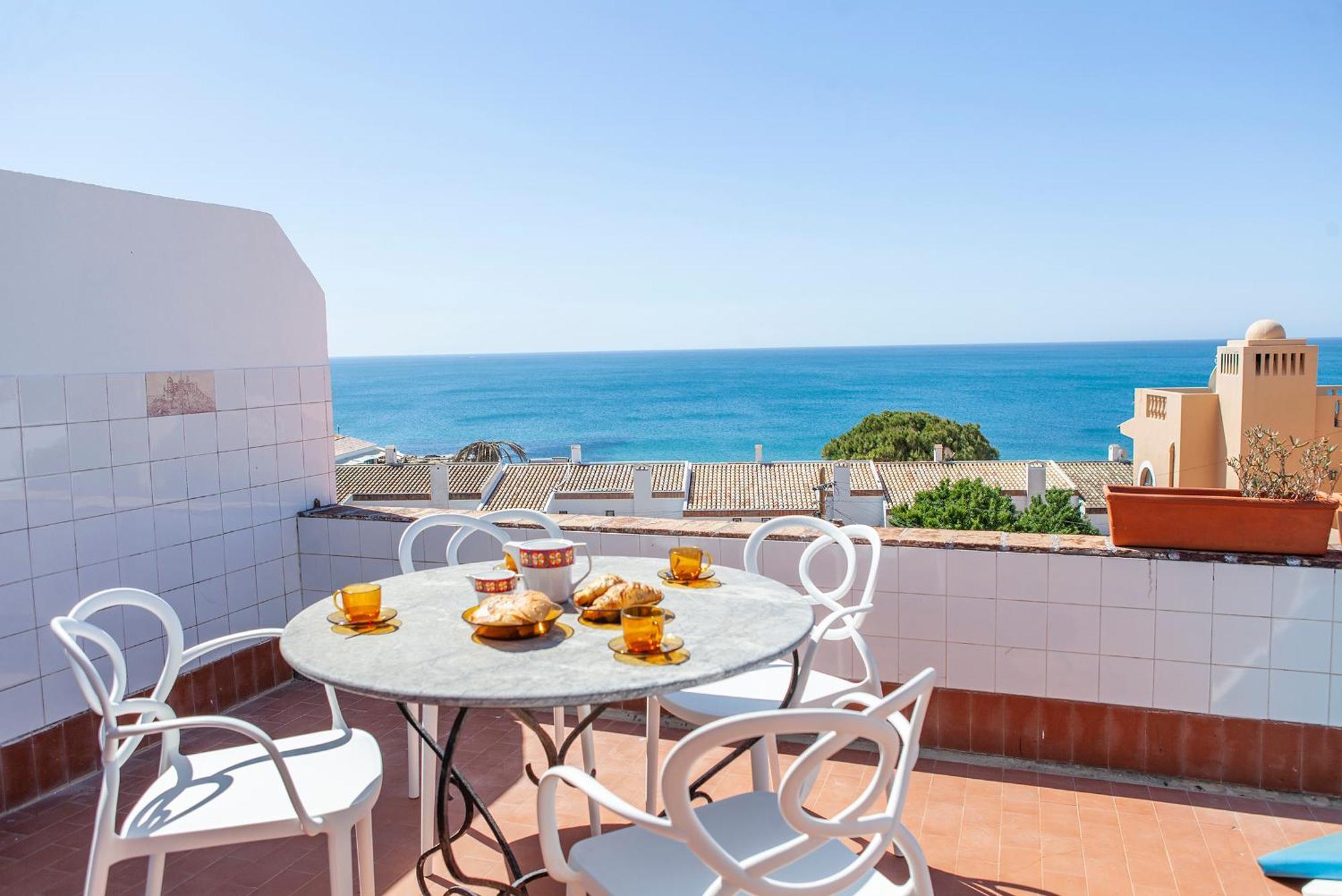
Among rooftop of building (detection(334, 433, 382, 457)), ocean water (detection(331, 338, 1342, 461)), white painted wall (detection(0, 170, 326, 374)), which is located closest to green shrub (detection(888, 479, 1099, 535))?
white painted wall (detection(0, 170, 326, 374))

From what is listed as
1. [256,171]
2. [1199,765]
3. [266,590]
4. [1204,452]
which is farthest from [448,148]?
[1199,765]

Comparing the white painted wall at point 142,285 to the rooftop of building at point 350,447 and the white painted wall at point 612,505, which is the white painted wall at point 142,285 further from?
the rooftop of building at point 350,447

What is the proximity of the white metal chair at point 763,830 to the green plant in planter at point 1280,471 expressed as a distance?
63.8 inches

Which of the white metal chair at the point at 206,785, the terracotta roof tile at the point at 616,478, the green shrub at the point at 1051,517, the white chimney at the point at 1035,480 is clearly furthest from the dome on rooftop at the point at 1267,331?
the white metal chair at the point at 206,785

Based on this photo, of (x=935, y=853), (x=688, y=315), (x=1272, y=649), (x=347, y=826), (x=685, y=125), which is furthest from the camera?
(x=688, y=315)

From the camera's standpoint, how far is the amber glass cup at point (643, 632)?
1.57m

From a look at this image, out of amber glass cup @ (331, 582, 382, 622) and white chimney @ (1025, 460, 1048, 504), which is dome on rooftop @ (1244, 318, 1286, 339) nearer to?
white chimney @ (1025, 460, 1048, 504)

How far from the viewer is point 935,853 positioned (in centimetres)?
224

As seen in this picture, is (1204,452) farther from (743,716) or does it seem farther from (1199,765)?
(743,716)

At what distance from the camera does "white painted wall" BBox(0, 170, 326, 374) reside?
261 centimetres

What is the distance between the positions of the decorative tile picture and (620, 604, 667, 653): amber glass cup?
229 centimetres

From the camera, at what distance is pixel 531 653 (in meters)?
1.62

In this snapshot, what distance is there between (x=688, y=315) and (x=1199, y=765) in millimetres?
70979

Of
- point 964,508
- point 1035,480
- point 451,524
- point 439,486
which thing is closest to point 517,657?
point 451,524
